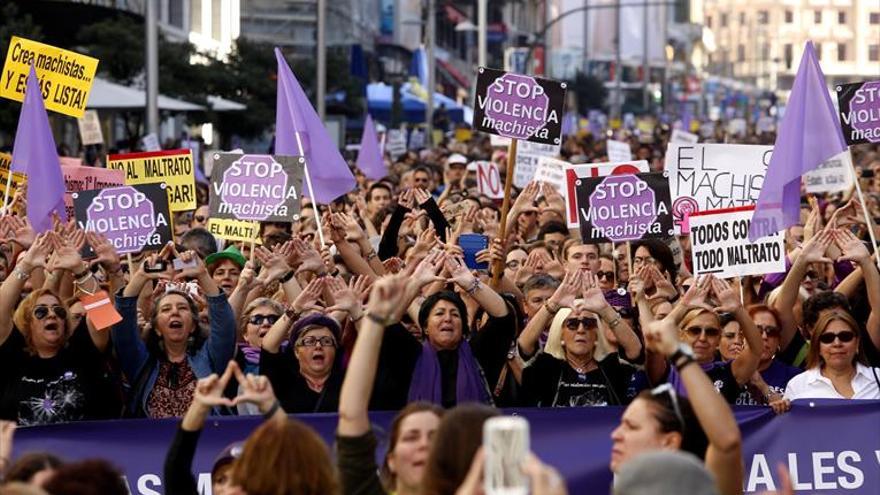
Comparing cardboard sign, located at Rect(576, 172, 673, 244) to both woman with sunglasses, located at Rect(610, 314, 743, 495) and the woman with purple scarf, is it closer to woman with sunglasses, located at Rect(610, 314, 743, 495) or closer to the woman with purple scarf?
the woman with purple scarf

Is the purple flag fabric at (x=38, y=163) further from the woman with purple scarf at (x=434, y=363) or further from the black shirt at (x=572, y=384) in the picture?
the black shirt at (x=572, y=384)

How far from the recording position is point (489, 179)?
1834cm

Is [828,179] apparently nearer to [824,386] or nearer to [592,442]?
[824,386]

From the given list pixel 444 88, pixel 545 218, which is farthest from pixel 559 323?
pixel 444 88

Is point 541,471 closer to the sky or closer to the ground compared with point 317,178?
closer to the ground

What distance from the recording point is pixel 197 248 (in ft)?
38.0

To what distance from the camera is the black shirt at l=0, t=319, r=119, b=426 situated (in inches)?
312

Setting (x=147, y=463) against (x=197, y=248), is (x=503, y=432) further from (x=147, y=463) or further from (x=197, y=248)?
(x=197, y=248)

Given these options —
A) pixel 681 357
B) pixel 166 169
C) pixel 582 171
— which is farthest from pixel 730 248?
pixel 681 357

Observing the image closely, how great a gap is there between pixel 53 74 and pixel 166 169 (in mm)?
905

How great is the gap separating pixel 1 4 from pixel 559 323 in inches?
852

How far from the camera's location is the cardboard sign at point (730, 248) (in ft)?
32.2

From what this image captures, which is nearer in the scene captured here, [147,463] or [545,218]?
[147,463]

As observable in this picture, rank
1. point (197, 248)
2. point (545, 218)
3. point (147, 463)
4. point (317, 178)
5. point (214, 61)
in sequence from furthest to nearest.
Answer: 1. point (214, 61)
2. point (545, 218)
3. point (317, 178)
4. point (197, 248)
5. point (147, 463)
